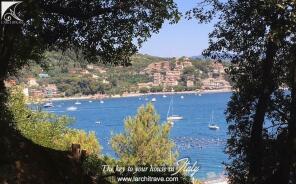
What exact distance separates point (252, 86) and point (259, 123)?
Answer: 2327 millimetres

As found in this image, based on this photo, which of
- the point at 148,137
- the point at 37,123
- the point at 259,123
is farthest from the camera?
the point at 148,137

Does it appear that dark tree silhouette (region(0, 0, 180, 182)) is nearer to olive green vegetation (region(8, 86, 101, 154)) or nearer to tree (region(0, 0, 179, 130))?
tree (region(0, 0, 179, 130))

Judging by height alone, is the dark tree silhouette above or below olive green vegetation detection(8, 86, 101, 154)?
above

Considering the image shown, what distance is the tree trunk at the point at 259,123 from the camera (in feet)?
51.1

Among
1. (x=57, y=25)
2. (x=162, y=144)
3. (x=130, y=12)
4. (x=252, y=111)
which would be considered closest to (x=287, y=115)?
(x=252, y=111)

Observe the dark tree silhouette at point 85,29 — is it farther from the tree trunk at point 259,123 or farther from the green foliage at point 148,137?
the green foliage at point 148,137

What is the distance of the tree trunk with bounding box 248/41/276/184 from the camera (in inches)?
613

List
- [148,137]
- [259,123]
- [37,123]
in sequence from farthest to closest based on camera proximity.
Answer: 1. [148,137]
2. [37,123]
3. [259,123]

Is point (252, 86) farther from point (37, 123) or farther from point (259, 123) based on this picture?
point (37, 123)

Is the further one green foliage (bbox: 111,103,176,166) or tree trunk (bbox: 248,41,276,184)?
green foliage (bbox: 111,103,176,166)

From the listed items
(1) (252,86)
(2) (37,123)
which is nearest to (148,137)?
(2) (37,123)

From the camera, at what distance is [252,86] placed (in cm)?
1758

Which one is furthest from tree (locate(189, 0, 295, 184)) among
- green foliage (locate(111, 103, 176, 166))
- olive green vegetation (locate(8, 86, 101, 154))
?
green foliage (locate(111, 103, 176, 166))

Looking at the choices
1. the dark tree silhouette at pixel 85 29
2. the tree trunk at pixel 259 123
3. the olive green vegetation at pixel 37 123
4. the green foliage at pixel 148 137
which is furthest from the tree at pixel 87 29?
the green foliage at pixel 148 137
